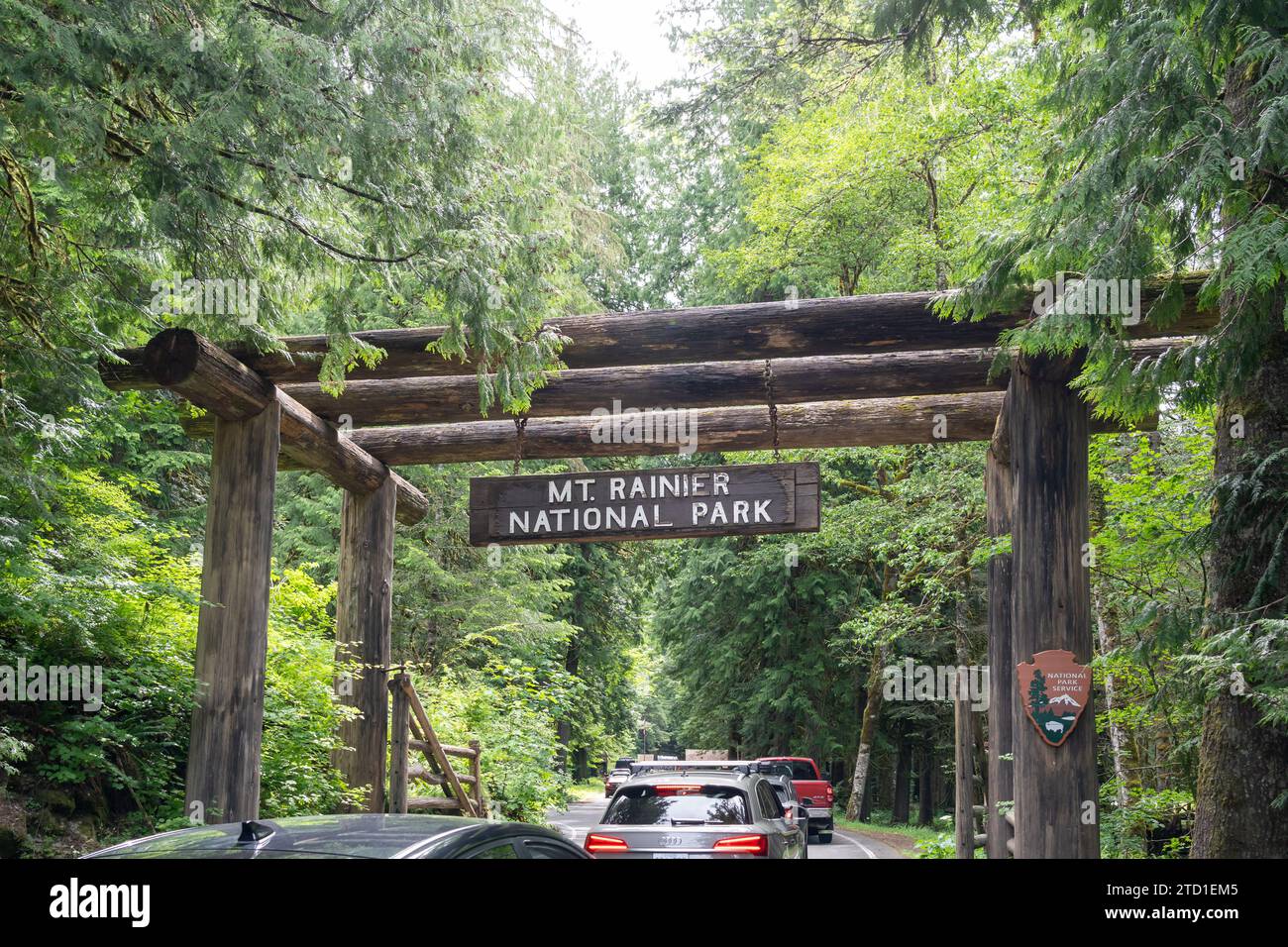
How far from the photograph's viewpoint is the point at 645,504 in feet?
32.4

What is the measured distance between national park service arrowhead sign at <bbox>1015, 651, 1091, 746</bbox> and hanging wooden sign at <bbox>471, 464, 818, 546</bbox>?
2.08 m

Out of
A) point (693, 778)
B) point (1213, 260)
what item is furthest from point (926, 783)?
point (1213, 260)

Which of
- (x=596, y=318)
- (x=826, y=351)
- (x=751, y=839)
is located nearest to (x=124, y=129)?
(x=596, y=318)

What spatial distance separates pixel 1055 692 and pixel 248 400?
6.99 m

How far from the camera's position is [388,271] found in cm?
857

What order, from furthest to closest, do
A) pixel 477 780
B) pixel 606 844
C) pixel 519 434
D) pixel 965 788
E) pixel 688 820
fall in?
1. pixel 477 780
2. pixel 965 788
3. pixel 519 434
4. pixel 688 820
5. pixel 606 844

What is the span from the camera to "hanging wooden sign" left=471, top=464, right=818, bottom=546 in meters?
9.62

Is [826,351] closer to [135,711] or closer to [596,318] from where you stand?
[596,318]

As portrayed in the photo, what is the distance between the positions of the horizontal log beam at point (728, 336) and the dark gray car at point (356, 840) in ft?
17.6

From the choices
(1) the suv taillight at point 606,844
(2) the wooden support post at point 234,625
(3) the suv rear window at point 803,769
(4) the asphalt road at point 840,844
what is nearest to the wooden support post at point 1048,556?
(1) the suv taillight at point 606,844

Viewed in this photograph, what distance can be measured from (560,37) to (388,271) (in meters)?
13.2

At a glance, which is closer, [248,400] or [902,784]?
[248,400]

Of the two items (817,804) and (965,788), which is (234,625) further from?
(817,804)

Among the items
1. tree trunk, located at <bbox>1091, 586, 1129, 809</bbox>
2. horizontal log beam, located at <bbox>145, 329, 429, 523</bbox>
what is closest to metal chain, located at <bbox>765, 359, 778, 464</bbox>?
horizontal log beam, located at <bbox>145, 329, 429, 523</bbox>
